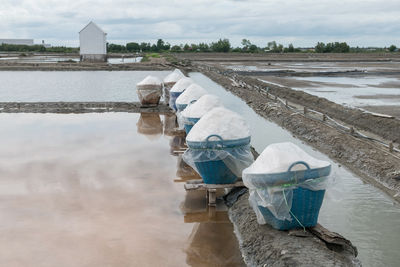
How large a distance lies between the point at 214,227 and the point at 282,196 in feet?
5.28

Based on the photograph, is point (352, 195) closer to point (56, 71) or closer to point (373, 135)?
point (373, 135)

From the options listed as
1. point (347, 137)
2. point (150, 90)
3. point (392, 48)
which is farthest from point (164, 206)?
point (392, 48)

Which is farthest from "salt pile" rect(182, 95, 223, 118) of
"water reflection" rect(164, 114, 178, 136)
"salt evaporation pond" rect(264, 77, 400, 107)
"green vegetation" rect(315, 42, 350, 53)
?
"green vegetation" rect(315, 42, 350, 53)

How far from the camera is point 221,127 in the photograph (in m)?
7.39

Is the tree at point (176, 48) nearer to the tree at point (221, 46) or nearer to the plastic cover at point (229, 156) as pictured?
the tree at point (221, 46)

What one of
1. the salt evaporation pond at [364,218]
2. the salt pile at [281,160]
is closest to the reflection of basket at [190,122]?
the salt evaporation pond at [364,218]

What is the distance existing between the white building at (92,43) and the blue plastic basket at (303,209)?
4802 centimetres

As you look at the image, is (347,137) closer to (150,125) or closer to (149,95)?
(150,125)

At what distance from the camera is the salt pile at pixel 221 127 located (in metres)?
7.33

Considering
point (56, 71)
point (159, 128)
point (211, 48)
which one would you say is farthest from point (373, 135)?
point (211, 48)

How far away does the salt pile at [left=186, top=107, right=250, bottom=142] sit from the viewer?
733cm

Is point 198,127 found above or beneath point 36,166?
above

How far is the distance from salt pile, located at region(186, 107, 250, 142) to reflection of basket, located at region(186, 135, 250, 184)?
2.7 inches

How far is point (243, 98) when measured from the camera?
20.7 metres
